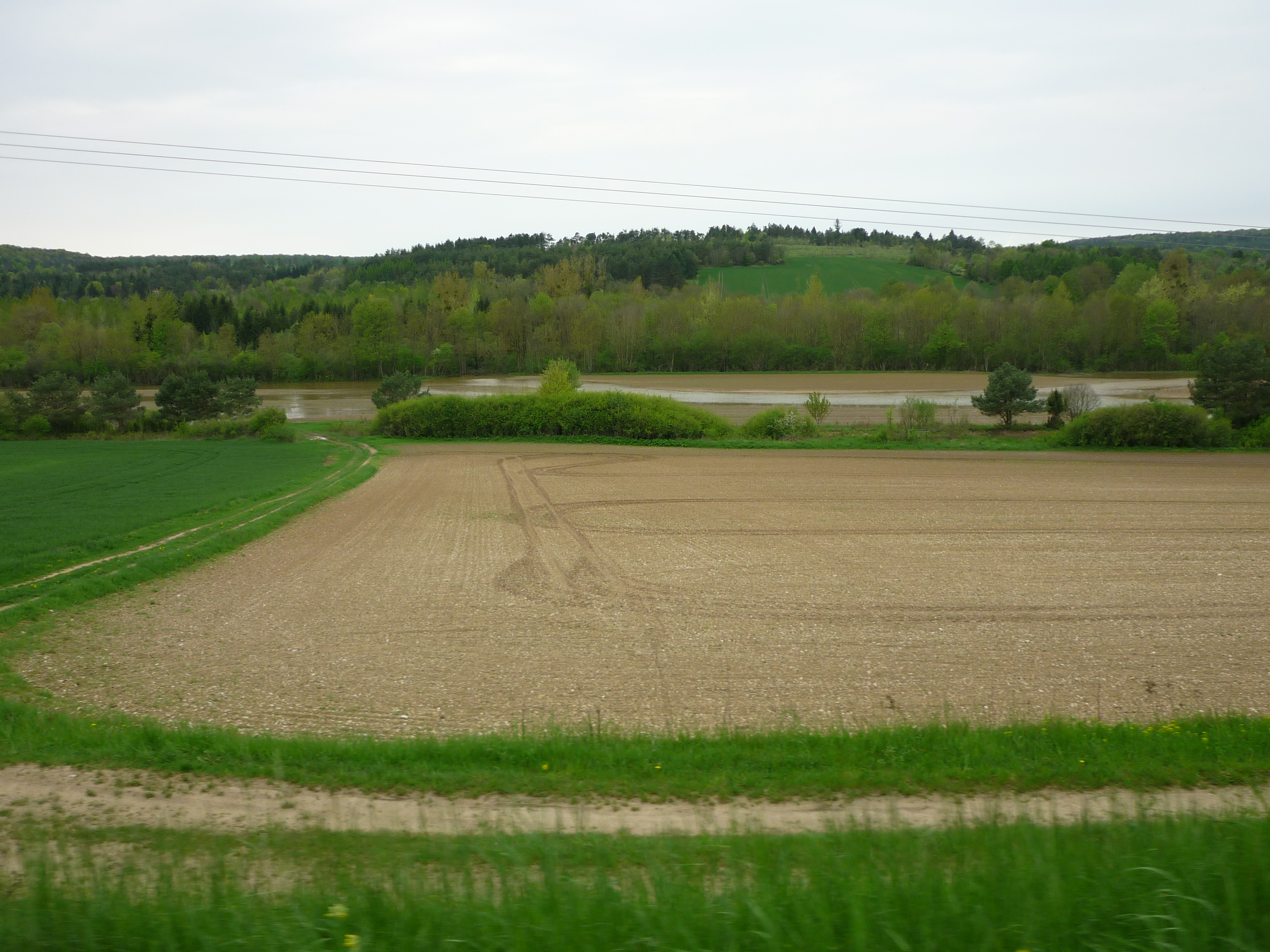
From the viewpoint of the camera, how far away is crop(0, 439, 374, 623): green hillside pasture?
1672 centimetres

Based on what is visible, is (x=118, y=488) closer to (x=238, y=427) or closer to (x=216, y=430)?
(x=238, y=427)

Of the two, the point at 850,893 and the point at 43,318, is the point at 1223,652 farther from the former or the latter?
the point at 43,318

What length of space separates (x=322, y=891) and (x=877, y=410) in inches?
2725

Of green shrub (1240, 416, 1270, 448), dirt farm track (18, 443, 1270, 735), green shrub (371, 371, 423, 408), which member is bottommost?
dirt farm track (18, 443, 1270, 735)

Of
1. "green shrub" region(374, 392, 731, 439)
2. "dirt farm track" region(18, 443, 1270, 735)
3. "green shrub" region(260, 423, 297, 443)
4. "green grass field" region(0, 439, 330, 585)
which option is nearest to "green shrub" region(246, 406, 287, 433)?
"green shrub" region(260, 423, 297, 443)

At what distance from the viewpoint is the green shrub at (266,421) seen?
174 feet

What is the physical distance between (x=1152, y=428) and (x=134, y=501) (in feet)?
161

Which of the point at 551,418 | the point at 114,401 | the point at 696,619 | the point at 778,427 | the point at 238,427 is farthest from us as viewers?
the point at 114,401

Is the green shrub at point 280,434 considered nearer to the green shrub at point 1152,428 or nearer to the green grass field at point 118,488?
the green grass field at point 118,488

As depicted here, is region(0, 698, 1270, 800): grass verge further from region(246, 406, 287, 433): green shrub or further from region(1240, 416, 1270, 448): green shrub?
region(246, 406, 287, 433): green shrub

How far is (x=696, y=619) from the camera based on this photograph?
14172mm

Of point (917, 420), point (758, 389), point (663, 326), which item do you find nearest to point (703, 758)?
point (917, 420)

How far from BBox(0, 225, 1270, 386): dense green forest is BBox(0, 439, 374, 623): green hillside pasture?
179 ft

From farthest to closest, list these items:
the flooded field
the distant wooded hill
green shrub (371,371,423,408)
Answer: the flooded field → green shrub (371,371,423,408) → the distant wooded hill
